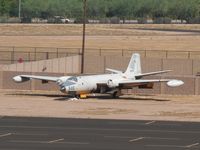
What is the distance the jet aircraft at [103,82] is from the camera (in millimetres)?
61750

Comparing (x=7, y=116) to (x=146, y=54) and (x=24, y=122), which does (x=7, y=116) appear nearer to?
(x=24, y=122)

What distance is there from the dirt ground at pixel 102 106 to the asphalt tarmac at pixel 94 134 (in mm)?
3472

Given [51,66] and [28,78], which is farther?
[51,66]

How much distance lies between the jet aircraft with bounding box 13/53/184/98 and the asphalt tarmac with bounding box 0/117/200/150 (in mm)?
12417

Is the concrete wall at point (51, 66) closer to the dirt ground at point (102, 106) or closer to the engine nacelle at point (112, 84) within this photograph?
the dirt ground at point (102, 106)

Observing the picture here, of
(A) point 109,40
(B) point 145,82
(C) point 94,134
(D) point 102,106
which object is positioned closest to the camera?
(C) point 94,134

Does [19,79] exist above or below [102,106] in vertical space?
above

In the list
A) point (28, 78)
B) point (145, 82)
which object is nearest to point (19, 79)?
point (28, 78)

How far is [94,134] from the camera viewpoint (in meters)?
41.5

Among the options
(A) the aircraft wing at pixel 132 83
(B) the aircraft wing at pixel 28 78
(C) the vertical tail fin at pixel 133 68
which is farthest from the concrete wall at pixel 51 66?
(A) the aircraft wing at pixel 132 83

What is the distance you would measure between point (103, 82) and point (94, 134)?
22.4 metres

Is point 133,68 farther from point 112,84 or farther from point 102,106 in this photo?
Result: point 102,106

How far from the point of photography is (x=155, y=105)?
2329 inches

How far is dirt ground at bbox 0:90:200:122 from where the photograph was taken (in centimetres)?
5256
